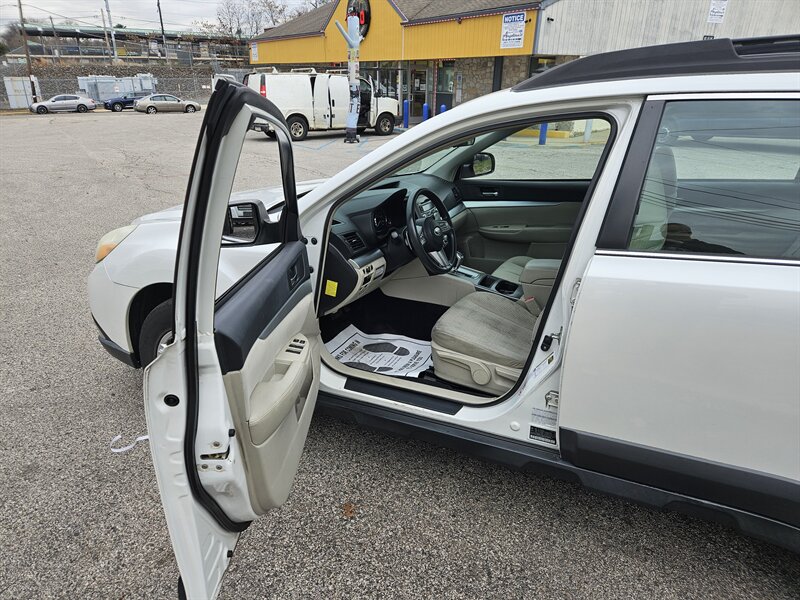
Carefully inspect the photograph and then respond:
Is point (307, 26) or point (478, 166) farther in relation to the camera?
point (307, 26)

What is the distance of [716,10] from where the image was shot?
1772 cm

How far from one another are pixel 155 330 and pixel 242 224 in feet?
2.17

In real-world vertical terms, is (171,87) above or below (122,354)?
above

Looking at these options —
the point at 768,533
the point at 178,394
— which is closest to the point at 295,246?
the point at 178,394

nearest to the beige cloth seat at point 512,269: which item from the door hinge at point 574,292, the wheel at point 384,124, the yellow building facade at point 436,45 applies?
the door hinge at point 574,292

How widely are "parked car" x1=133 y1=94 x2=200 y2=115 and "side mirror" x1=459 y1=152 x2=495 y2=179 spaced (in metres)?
31.7

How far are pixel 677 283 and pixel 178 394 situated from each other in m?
1.42

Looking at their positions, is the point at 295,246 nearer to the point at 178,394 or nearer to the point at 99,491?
the point at 178,394

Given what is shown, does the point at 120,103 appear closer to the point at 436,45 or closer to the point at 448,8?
the point at 436,45

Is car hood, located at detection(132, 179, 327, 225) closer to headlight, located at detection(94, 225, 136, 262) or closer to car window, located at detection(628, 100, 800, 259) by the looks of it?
headlight, located at detection(94, 225, 136, 262)

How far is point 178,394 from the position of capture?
4.18ft

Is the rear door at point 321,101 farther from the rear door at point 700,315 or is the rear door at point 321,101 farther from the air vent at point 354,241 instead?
the rear door at point 700,315

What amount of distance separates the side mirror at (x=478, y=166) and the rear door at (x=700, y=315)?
2.14 meters

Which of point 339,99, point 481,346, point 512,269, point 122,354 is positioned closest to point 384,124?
point 339,99
